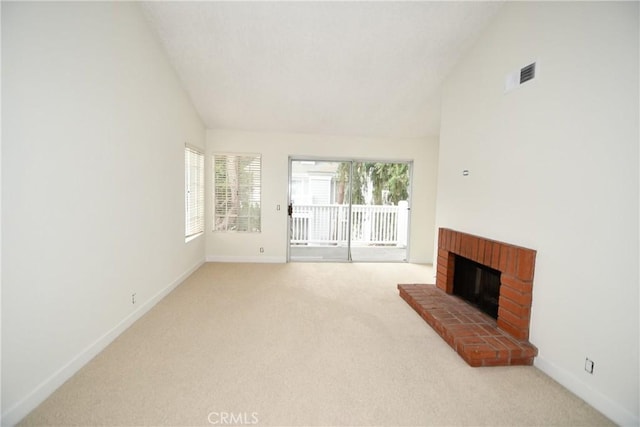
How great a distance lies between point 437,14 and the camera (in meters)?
2.51

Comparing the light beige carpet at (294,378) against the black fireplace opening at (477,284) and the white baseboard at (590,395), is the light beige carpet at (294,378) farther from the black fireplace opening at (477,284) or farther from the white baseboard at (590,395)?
the black fireplace opening at (477,284)

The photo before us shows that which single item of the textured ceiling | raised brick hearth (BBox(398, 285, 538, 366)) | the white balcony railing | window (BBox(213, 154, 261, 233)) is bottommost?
raised brick hearth (BBox(398, 285, 538, 366))

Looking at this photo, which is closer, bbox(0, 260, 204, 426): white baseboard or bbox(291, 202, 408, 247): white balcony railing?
bbox(0, 260, 204, 426): white baseboard

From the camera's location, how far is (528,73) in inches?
82.2

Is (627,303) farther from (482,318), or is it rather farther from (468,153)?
(468,153)

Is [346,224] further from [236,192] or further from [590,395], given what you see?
[590,395]

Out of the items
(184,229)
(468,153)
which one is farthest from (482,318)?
(184,229)

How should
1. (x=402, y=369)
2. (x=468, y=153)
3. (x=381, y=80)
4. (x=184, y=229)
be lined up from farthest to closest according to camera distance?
(x=184, y=229) → (x=381, y=80) → (x=468, y=153) → (x=402, y=369)

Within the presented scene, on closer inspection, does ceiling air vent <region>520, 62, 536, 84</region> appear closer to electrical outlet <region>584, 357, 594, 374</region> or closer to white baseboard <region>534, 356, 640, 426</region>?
electrical outlet <region>584, 357, 594, 374</region>

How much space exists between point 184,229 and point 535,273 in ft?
12.6

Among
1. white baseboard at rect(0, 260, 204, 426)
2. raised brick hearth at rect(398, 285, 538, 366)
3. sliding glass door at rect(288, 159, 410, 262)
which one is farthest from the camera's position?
sliding glass door at rect(288, 159, 410, 262)

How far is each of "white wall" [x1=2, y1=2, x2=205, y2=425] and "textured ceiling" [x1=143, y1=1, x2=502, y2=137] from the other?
555mm

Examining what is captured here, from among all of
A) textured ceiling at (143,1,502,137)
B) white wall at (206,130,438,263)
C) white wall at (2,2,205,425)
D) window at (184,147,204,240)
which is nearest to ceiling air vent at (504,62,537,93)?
textured ceiling at (143,1,502,137)

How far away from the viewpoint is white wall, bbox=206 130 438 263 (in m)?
4.71
